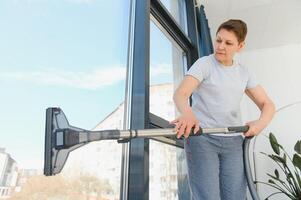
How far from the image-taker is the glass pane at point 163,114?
188cm

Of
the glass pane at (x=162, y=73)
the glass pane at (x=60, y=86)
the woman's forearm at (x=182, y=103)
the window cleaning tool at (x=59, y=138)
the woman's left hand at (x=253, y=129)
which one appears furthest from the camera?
the glass pane at (x=162, y=73)

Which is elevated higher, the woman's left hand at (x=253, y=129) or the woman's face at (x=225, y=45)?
the woman's face at (x=225, y=45)

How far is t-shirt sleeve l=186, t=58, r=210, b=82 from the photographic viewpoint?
47.3 inches

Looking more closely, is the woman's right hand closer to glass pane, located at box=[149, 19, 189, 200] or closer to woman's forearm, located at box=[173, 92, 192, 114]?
woman's forearm, located at box=[173, 92, 192, 114]

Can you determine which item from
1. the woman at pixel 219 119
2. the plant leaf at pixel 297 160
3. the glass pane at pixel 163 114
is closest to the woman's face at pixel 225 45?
the woman at pixel 219 119

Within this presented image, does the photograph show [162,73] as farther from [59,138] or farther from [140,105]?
[59,138]

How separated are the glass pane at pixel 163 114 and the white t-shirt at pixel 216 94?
60 cm

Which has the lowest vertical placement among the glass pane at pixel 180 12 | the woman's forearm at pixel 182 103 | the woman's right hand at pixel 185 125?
the woman's right hand at pixel 185 125

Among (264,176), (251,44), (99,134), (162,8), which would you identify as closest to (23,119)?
(99,134)

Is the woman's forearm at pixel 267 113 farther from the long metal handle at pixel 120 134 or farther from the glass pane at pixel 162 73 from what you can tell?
the glass pane at pixel 162 73

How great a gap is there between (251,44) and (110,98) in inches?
120

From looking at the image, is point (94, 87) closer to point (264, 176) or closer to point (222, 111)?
point (222, 111)

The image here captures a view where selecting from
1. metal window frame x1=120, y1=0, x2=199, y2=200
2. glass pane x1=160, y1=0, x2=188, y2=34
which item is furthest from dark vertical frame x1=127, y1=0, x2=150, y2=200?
glass pane x1=160, y1=0, x2=188, y2=34

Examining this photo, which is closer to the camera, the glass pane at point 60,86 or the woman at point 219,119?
the glass pane at point 60,86
